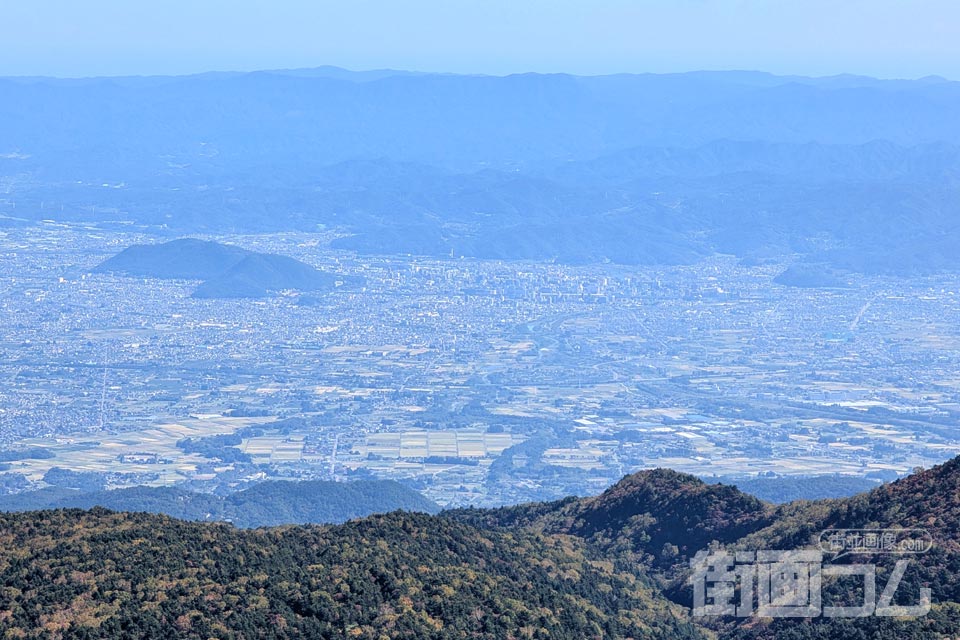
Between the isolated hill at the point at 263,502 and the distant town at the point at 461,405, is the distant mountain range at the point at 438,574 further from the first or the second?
the distant town at the point at 461,405

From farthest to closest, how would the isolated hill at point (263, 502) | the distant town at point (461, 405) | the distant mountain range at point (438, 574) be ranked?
A: 1. the distant town at point (461, 405)
2. the isolated hill at point (263, 502)
3. the distant mountain range at point (438, 574)

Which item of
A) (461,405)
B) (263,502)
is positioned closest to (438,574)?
(263,502)

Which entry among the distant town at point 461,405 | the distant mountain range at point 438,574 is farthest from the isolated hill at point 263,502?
the distant mountain range at point 438,574

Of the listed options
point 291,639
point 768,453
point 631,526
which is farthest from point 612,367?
point 291,639

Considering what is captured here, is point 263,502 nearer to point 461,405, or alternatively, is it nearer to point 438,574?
point 438,574

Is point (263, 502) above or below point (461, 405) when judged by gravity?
above

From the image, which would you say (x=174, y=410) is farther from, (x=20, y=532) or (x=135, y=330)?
(x=20, y=532)
